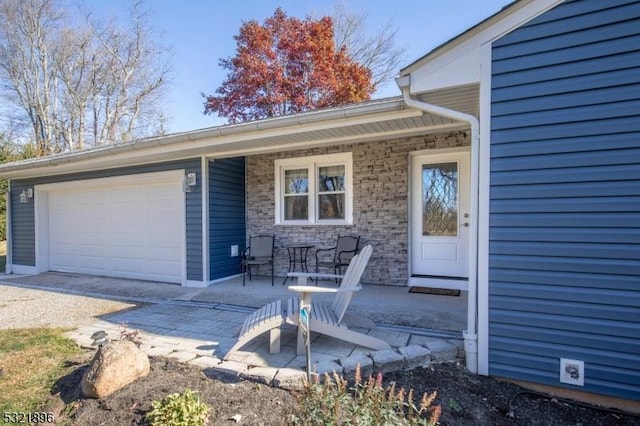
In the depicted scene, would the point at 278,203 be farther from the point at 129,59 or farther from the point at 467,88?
the point at 129,59

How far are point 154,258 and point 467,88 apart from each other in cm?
633

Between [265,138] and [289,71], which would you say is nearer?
[265,138]

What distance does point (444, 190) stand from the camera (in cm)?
558

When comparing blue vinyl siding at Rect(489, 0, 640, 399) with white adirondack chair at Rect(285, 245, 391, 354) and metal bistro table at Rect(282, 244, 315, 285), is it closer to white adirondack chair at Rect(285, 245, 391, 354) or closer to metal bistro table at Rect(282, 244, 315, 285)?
white adirondack chair at Rect(285, 245, 391, 354)

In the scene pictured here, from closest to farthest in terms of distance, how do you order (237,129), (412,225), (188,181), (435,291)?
(237,129) < (435,291) < (412,225) < (188,181)

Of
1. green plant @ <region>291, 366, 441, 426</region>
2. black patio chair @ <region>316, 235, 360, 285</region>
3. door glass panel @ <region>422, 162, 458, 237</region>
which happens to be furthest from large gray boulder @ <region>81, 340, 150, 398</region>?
door glass panel @ <region>422, 162, 458, 237</region>

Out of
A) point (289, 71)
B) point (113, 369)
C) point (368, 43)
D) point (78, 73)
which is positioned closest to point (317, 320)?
point (113, 369)

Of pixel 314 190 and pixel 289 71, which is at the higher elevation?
pixel 289 71

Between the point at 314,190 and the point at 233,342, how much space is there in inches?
141

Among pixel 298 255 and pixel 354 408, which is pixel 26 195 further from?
pixel 354 408

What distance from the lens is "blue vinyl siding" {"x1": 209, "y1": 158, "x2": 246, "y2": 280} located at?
20.7 feet

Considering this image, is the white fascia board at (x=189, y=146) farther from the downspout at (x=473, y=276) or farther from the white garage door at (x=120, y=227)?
the downspout at (x=473, y=276)

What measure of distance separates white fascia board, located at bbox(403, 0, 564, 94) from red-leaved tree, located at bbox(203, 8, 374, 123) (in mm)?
9952

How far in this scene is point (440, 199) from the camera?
221 inches
